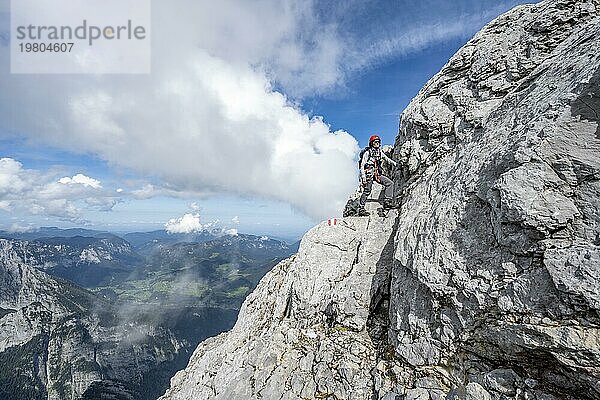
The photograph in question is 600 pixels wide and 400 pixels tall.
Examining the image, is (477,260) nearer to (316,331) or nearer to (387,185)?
(316,331)

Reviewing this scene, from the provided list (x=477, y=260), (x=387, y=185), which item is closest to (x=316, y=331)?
(x=477, y=260)

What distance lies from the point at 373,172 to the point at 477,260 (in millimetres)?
13482

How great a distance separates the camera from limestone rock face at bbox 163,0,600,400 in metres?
9.52

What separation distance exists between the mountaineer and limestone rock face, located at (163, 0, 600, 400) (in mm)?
2244

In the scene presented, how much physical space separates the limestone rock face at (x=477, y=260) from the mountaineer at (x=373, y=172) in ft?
7.36

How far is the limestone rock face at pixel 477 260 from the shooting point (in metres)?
9.52

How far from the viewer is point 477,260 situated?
1178 centimetres

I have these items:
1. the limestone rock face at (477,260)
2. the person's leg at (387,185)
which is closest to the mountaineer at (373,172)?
the person's leg at (387,185)

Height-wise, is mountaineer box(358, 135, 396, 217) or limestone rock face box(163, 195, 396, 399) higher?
mountaineer box(358, 135, 396, 217)

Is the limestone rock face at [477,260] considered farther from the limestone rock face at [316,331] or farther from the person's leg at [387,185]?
A: the person's leg at [387,185]

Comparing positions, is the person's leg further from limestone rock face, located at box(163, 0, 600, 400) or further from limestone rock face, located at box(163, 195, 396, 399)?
limestone rock face, located at box(163, 0, 600, 400)

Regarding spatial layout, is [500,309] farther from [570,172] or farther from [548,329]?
[570,172]

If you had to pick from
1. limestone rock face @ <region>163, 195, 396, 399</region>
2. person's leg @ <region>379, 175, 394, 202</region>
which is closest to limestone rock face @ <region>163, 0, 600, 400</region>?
limestone rock face @ <region>163, 195, 396, 399</region>

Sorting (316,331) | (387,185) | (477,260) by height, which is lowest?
(316,331)
